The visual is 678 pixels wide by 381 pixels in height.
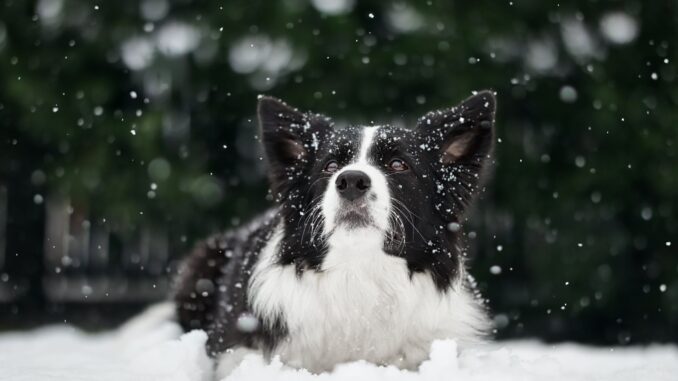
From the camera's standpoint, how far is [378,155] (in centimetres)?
441

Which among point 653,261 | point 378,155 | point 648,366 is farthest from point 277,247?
point 653,261

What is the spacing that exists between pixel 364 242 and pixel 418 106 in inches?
188

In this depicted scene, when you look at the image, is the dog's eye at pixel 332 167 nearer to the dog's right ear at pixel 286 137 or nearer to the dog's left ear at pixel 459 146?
the dog's right ear at pixel 286 137

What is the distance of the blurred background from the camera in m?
8.61

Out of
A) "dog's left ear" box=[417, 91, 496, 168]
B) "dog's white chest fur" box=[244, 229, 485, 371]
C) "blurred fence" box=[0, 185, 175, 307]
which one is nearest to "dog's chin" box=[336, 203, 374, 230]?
"dog's white chest fur" box=[244, 229, 485, 371]

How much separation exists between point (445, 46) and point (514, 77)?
0.89m

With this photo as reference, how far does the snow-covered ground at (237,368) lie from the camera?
3715 mm

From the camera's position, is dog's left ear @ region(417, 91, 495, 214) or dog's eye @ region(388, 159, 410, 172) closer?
dog's eye @ region(388, 159, 410, 172)

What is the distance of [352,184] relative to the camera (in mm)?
4051

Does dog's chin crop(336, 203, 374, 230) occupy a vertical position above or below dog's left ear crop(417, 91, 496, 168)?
below

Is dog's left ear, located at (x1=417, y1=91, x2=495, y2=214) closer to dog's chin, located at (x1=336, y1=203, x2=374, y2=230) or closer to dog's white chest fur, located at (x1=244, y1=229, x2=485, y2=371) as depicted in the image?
dog's white chest fur, located at (x1=244, y1=229, x2=485, y2=371)

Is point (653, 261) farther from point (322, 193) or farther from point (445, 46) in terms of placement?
point (322, 193)

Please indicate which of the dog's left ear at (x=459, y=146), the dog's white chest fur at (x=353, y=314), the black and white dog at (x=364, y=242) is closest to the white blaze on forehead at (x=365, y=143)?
the black and white dog at (x=364, y=242)

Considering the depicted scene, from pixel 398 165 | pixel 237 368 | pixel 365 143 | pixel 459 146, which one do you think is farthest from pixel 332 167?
pixel 237 368
